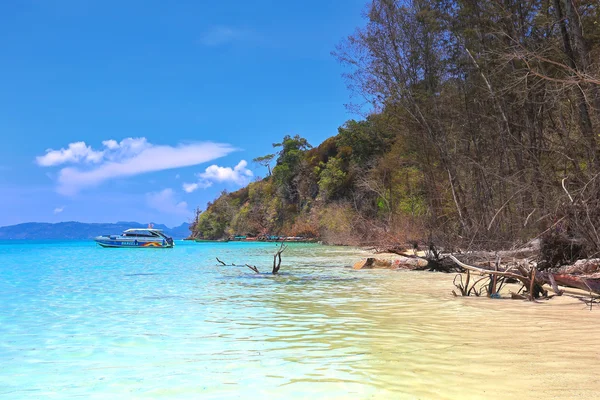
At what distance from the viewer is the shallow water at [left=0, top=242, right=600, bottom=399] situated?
126 inches

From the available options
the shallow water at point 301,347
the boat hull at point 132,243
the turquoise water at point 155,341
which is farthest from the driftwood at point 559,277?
the boat hull at point 132,243

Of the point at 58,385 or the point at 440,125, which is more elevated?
the point at 440,125

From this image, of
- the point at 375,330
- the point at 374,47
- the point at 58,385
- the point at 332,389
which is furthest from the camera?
the point at 374,47

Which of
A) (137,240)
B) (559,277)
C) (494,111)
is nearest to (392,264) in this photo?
(494,111)

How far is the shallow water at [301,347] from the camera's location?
3.21 m

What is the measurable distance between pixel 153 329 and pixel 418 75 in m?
13.5

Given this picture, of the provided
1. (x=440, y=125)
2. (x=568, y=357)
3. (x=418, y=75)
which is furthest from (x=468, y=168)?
(x=568, y=357)

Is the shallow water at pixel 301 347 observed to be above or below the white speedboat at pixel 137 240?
below

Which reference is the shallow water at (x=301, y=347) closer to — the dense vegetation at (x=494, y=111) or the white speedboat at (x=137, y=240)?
the dense vegetation at (x=494, y=111)

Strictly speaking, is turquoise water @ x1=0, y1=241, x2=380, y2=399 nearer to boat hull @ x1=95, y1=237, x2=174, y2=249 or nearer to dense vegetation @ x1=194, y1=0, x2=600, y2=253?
dense vegetation @ x1=194, y1=0, x2=600, y2=253

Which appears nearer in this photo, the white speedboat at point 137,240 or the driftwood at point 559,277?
the driftwood at point 559,277

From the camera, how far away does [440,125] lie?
50.2 feet

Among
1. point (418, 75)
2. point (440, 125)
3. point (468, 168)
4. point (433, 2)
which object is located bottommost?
point (468, 168)

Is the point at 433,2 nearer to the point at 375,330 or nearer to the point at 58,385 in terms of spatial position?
the point at 375,330
